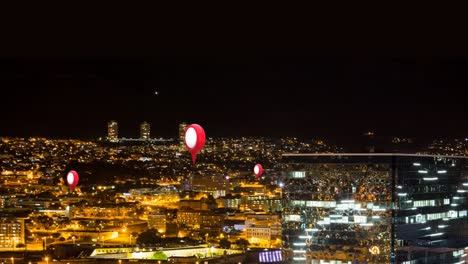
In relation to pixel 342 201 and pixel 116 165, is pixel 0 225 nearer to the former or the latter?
pixel 342 201

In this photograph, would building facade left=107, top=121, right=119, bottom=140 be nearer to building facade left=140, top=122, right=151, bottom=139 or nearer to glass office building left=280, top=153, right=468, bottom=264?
building facade left=140, top=122, right=151, bottom=139

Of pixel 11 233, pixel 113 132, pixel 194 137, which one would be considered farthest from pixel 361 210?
pixel 113 132

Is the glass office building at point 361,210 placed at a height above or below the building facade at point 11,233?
above

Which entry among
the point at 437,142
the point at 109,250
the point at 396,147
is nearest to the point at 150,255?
the point at 109,250

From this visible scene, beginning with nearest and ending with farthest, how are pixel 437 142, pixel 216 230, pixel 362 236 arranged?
Answer: pixel 362 236
pixel 437 142
pixel 216 230

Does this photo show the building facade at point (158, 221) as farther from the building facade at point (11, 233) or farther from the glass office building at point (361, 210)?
the glass office building at point (361, 210)

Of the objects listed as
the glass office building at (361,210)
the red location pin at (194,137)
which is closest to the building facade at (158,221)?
the glass office building at (361,210)

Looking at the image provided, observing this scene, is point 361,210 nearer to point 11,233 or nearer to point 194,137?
point 194,137
